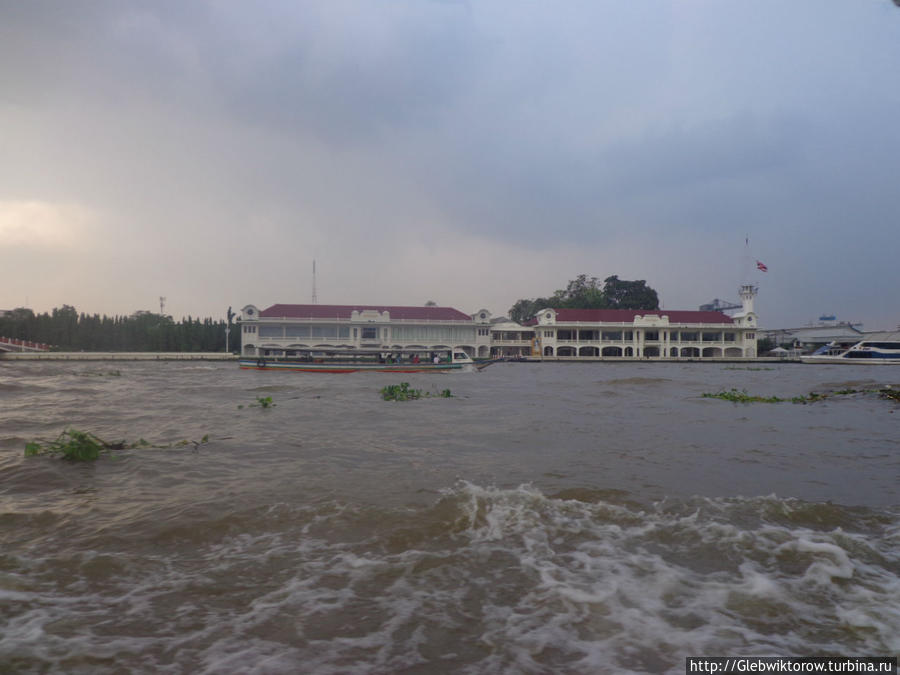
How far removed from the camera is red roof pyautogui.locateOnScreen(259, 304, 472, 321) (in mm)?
47125

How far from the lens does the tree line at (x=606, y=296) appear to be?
6228 centimetres

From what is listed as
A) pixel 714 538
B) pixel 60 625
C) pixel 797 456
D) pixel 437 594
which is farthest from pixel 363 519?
pixel 797 456

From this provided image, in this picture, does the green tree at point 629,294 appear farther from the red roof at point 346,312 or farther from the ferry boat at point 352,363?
the ferry boat at point 352,363

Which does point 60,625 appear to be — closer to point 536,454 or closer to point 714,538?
point 714,538

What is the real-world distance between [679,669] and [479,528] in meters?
1.74

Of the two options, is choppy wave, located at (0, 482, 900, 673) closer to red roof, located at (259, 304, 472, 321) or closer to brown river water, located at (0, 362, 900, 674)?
brown river water, located at (0, 362, 900, 674)

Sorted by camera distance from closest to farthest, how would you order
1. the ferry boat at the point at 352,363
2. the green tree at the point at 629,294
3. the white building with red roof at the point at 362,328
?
the ferry boat at the point at 352,363 < the white building with red roof at the point at 362,328 < the green tree at the point at 629,294

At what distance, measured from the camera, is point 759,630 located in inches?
→ 93.3

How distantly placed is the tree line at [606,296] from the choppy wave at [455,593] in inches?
2378

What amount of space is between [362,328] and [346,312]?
258 cm

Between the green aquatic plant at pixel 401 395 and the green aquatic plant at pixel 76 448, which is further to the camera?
the green aquatic plant at pixel 401 395

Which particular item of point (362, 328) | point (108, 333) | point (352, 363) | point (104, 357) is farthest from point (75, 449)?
point (108, 333)

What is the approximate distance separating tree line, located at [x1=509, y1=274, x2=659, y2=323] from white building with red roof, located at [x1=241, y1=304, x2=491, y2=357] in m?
18.2

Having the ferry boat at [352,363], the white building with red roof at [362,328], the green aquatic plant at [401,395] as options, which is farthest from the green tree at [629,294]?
the green aquatic plant at [401,395]
